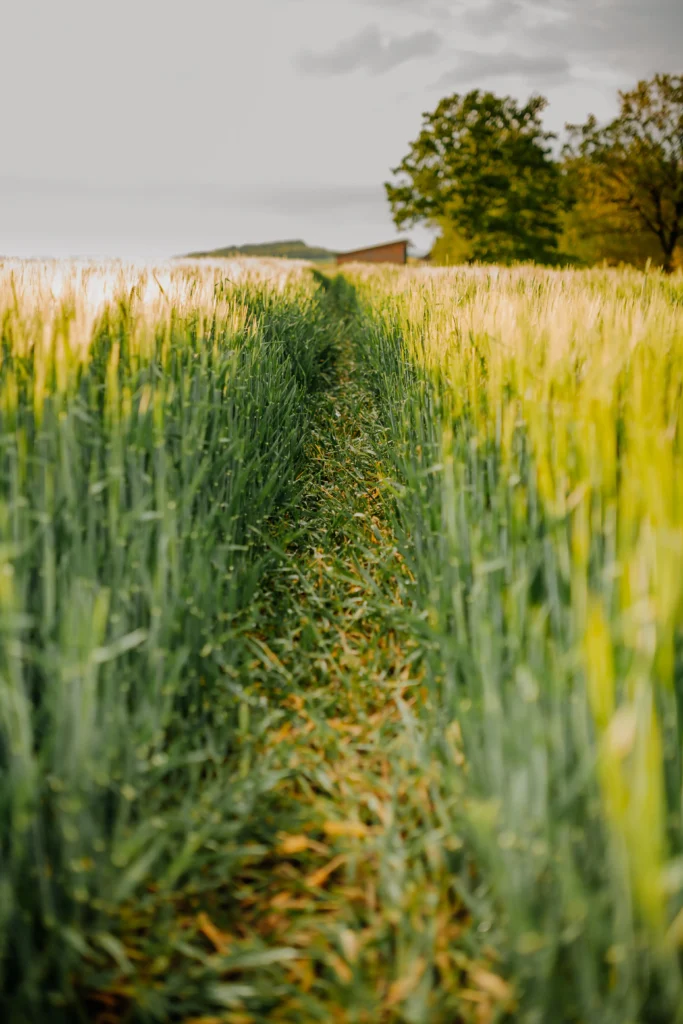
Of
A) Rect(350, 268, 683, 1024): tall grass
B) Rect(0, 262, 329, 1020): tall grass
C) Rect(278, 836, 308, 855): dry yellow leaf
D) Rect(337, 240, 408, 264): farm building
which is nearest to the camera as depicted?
Rect(350, 268, 683, 1024): tall grass

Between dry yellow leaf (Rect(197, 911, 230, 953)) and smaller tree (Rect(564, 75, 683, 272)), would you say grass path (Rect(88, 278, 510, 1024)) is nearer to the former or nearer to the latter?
dry yellow leaf (Rect(197, 911, 230, 953))

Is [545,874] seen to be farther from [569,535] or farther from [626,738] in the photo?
[569,535]

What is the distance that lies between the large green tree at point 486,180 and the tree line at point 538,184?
0.03 metres

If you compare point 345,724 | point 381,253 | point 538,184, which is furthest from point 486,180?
point 381,253

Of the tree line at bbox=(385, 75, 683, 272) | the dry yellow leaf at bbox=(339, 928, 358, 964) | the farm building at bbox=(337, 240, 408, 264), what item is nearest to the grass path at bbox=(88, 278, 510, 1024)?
the dry yellow leaf at bbox=(339, 928, 358, 964)

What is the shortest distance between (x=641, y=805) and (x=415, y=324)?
280cm

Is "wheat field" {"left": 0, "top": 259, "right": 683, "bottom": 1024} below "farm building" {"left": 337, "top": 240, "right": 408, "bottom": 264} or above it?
below

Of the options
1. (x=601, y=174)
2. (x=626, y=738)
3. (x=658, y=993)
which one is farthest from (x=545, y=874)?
(x=601, y=174)

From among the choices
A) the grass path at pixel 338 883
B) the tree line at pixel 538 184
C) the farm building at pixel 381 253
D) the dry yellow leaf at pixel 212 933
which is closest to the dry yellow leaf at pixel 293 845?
the grass path at pixel 338 883

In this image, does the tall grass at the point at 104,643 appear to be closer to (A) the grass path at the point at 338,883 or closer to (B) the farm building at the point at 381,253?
(A) the grass path at the point at 338,883

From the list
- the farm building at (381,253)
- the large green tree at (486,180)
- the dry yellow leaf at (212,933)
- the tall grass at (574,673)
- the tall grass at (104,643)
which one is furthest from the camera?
the farm building at (381,253)

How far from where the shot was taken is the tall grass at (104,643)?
998mm

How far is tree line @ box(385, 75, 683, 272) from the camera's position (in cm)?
2267

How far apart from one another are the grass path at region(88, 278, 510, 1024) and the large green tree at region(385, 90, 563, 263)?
72.6 feet
